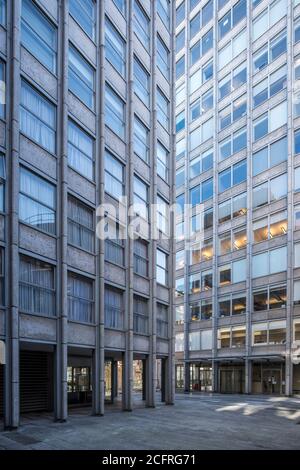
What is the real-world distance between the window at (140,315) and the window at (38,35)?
46.4 ft

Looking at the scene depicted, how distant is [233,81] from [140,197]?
95.4 ft

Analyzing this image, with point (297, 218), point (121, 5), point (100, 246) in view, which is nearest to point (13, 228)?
point (100, 246)

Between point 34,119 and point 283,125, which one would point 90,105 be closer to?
point 34,119

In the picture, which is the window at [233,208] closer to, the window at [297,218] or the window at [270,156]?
the window at [270,156]

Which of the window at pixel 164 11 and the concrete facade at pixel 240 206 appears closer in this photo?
the window at pixel 164 11

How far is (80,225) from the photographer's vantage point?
993 inches

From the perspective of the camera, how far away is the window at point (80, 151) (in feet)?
81.8

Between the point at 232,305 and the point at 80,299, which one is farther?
the point at 232,305

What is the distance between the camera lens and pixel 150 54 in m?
35.1

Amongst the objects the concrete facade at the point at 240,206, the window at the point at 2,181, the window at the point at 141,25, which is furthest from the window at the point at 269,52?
the window at the point at 2,181

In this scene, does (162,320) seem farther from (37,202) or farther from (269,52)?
(269,52)

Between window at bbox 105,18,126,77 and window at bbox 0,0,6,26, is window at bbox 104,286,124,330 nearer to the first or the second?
window at bbox 105,18,126,77

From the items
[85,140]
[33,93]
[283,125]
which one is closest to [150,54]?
[85,140]
